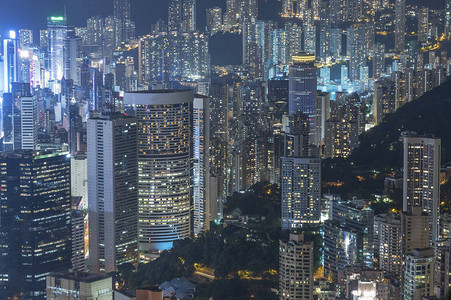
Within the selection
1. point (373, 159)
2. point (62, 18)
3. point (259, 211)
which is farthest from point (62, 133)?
point (373, 159)

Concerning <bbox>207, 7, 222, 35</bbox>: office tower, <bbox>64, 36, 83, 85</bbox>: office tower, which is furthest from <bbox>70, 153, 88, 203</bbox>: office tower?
<bbox>207, 7, 222, 35</bbox>: office tower

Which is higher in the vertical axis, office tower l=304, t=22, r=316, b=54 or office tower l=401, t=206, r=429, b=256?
office tower l=304, t=22, r=316, b=54

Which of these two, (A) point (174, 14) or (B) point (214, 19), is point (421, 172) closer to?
(A) point (174, 14)

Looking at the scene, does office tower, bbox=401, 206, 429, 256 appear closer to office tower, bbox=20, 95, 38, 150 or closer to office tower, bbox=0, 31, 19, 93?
office tower, bbox=20, 95, 38, 150

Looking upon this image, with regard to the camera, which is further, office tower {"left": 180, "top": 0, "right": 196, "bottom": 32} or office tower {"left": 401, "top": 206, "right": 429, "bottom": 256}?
office tower {"left": 180, "top": 0, "right": 196, "bottom": 32}

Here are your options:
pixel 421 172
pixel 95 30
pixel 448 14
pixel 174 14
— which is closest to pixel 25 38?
pixel 95 30

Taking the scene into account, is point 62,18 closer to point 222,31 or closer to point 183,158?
point 183,158
